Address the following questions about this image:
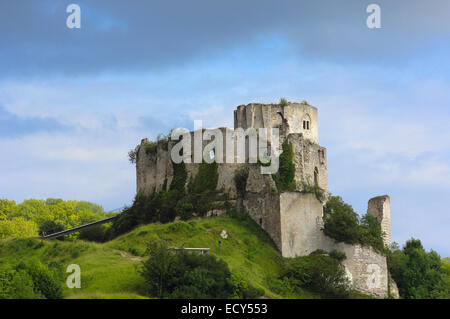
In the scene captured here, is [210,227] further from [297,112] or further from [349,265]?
[297,112]

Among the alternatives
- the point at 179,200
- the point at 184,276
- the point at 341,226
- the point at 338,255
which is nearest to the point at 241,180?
the point at 179,200

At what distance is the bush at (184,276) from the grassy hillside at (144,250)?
1309 mm

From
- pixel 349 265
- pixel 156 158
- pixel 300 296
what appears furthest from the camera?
pixel 156 158

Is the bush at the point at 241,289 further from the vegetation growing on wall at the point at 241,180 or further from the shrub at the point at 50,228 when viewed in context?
the shrub at the point at 50,228

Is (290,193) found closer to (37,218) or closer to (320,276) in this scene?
(320,276)

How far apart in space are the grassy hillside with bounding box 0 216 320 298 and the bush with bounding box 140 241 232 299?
1309 millimetres

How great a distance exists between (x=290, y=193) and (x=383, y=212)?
12272 millimetres

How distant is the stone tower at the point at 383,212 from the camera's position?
62.0m

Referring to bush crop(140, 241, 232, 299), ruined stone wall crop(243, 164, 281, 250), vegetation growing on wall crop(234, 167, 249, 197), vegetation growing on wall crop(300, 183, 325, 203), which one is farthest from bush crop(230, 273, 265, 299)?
vegetation growing on wall crop(234, 167, 249, 197)

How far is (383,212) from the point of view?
204ft

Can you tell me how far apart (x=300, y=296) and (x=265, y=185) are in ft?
35.5

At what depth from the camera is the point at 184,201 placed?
5841 centimetres
